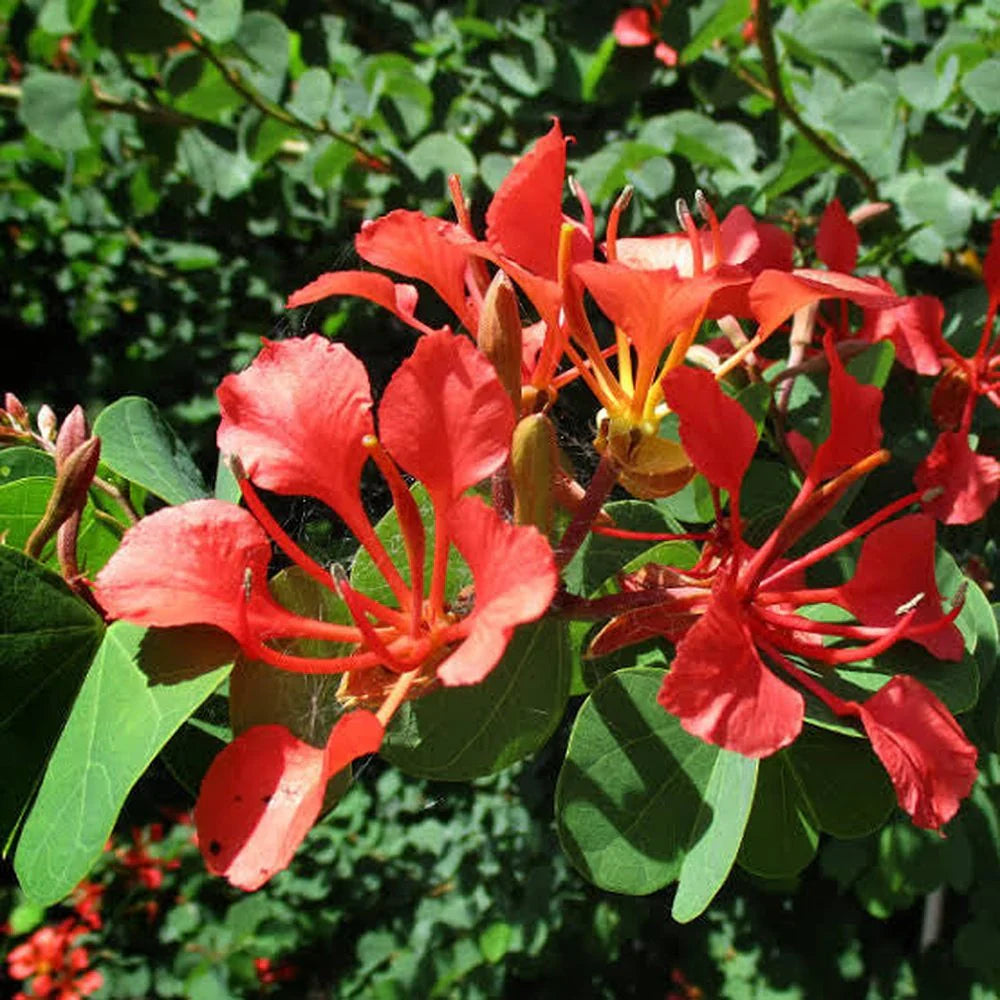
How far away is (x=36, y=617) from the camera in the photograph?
0.70 metres

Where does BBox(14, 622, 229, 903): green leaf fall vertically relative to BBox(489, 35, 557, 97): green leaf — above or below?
below

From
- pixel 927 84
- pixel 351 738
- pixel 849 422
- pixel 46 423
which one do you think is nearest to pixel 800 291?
pixel 849 422

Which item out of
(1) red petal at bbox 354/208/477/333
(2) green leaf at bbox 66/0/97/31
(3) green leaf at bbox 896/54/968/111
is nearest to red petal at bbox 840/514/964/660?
(1) red petal at bbox 354/208/477/333

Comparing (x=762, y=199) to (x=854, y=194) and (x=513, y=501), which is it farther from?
(x=513, y=501)

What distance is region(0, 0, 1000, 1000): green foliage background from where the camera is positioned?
4.89 ft

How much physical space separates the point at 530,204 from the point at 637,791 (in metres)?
0.41

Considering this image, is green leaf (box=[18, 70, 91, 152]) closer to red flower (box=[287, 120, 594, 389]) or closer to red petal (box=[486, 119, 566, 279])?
red flower (box=[287, 120, 594, 389])

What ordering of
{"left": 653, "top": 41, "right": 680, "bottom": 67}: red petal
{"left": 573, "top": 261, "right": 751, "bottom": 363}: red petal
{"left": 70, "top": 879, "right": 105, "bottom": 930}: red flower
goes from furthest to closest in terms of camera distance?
{"left": 70, "top": 879, "right": 105, "bottom": 930}: red flower
{"left": 653, "top": 41, "right": 680, "bottom": 67}: red petal
{"left": 573, "top": 261, "right": 751, "bottom": 363}: red petal

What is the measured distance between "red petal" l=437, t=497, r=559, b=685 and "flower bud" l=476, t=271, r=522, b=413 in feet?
0.39

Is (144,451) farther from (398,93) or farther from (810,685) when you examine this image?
(398,93)

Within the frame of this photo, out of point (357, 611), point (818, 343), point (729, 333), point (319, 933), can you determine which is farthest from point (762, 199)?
point (319, 933)

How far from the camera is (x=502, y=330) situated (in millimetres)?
675

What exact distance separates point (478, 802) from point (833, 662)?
6.84 feet

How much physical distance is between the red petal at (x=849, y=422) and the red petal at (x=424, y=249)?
26cm
